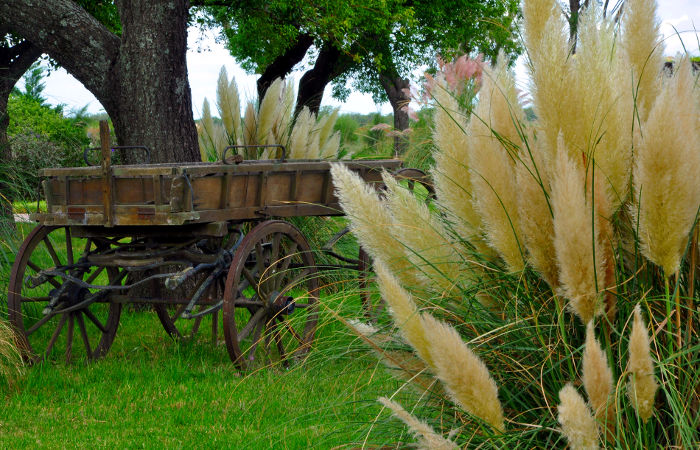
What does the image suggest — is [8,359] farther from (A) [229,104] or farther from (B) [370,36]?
(B) [370,36]

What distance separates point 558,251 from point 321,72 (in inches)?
663

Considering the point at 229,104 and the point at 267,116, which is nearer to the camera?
the point at 267,116

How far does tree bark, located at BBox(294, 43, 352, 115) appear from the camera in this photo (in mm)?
17906

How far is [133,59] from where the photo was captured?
723 centimetres

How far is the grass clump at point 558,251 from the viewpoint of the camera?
1.52 m

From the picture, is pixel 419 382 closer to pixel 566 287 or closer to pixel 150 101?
pixel 566 287

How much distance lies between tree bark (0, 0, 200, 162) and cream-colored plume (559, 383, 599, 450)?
6.33 meters

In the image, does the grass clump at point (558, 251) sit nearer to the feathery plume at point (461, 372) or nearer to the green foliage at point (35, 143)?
the feathery plume at point (461, 372)

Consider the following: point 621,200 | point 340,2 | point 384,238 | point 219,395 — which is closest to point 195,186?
point 219,395

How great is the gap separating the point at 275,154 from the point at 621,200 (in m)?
5.56

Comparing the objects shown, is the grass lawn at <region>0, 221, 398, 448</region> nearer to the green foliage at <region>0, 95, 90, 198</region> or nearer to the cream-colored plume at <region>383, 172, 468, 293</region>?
the cream-colored plume at <region>383, 172, 468, 293</region>

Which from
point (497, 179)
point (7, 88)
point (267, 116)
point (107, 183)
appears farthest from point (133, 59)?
point (497, 179)

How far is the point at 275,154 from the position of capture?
23.7 feet

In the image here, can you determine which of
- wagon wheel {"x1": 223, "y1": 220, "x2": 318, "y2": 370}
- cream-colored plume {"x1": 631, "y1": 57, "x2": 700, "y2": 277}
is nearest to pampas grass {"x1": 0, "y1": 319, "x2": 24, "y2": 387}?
wagon wheel {"x1": 223, "y1": 220, "x2": 318, "y2": 370}
